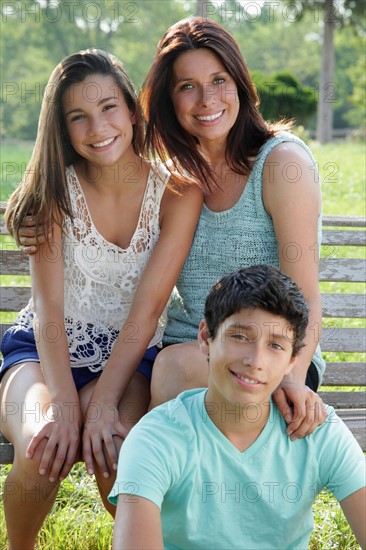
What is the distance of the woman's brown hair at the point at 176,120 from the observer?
2.71 metres

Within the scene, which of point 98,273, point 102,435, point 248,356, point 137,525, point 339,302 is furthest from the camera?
point 339,302

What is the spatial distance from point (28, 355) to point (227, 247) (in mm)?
773

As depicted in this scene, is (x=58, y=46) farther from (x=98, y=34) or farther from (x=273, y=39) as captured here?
(x=273, y=39)

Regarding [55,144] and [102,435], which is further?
[55,144]

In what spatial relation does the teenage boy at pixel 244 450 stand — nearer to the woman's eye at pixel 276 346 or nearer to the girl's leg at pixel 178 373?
the woman's eye at pixel 276 346

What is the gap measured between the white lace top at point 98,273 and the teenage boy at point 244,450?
0.68m

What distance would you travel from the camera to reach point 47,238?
9.00ft

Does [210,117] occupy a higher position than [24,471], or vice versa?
[210,117]

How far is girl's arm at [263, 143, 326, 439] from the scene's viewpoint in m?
2.54

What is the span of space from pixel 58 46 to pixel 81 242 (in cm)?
3555

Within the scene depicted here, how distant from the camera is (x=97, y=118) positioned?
105 inches

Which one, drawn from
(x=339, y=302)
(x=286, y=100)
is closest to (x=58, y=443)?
(x=339, y=302)

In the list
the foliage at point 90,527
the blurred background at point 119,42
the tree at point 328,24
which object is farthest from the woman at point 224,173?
the blurred background at point 119,42

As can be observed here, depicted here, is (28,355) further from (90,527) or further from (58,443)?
(90,527)
